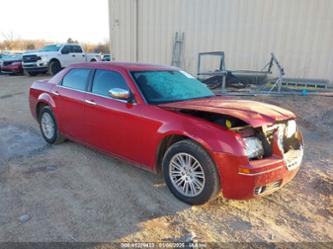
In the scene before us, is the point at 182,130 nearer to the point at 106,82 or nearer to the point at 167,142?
the point at 167,142

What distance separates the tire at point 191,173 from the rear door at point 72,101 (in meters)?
1.83

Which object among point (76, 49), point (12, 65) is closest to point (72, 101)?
point (76, 49)

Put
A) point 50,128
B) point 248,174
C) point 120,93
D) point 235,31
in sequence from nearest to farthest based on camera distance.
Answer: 1. point 248,174
2. point 120,93
3. point 50,128
4. point 235,31

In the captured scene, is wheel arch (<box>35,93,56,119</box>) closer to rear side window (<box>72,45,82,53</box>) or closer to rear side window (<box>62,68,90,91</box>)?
rear side window (<box>62,68,90,91</box>)

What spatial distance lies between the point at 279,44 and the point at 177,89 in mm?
7875

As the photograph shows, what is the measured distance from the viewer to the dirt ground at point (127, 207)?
3025 mm

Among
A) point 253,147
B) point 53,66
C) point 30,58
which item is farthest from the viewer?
point 53,66

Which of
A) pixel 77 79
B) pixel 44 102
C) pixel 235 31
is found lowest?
pixel 44 102

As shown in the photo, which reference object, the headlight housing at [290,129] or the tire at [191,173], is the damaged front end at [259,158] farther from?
the tire at [191,173]

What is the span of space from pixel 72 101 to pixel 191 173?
8.06ft

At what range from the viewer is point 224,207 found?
353cm

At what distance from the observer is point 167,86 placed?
14.3 feet

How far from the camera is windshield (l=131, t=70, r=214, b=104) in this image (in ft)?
13.4

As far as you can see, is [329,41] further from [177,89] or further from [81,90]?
[81,90]
